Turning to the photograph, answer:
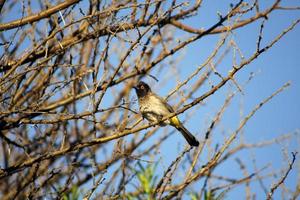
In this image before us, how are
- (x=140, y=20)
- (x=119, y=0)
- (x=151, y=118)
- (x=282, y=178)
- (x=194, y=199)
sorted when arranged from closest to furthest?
(x=194, y=199) → (x=282, y=178) → (x=140, y=20) → (x=119, y=0) → (x=151, y=118)

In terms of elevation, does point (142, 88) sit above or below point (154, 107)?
above

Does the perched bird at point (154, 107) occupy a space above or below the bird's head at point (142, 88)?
below

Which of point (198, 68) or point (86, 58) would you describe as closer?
point (198, 68)

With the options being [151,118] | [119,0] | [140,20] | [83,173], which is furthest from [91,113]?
[151,118]

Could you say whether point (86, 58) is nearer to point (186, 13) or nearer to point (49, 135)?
point (49, 135)

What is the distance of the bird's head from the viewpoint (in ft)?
21.8

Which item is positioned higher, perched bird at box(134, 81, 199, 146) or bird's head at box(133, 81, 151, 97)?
bird's head at box(133, 81, 151, 97)

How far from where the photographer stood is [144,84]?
6672mm

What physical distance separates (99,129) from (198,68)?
3104mm

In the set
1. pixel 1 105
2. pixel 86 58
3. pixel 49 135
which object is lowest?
pixel 1 105

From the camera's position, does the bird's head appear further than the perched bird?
Yes

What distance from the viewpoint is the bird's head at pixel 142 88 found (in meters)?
6.65

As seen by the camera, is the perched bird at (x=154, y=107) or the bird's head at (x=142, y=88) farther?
the bird's head at (x=142, y=88)

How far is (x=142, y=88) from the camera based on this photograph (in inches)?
262
